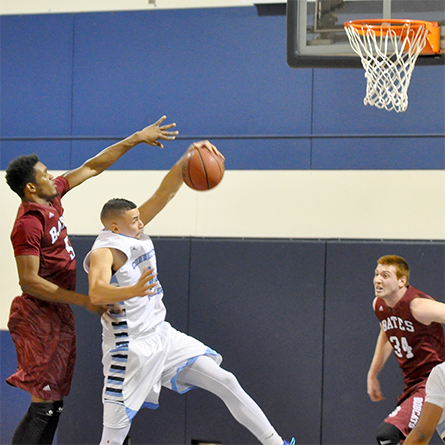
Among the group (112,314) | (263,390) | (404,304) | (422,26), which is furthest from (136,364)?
(422,26)

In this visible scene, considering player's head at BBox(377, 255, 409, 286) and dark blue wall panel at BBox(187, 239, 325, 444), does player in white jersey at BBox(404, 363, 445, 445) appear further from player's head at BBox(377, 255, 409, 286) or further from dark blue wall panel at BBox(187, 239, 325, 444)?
dark blue wall panel at BBox(187, 239, 325, 444)

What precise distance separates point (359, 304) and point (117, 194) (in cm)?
222

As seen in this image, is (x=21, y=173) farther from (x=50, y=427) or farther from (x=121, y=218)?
(x=50, y=427)

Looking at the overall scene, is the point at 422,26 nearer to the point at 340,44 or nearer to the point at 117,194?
the point at 340,44

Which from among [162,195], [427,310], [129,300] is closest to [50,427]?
[129,300]

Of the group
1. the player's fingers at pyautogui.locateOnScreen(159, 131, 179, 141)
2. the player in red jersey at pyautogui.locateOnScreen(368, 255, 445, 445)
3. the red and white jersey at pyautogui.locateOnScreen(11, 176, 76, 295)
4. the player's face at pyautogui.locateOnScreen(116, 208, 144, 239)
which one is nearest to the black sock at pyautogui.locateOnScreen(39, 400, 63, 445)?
the red and white jersey at pyautogui.locateOnScreen(11, 176, 76, 295)

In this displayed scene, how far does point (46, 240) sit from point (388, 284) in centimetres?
228

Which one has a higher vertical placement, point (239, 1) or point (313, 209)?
point (239, 1)

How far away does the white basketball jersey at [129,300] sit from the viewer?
423cm

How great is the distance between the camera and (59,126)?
5.94 metres

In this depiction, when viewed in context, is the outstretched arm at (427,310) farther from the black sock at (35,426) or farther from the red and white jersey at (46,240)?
the black sock at (35,426)

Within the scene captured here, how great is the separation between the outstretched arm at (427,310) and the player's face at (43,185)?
8.14 feet

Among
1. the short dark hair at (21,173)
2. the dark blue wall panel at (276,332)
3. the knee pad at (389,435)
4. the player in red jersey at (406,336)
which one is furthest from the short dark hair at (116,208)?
the knee pad at (389,435)

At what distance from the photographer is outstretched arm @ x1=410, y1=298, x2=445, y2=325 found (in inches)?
163
